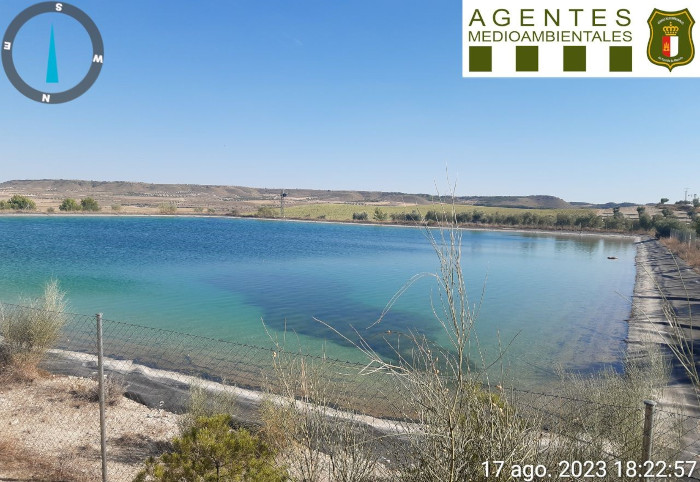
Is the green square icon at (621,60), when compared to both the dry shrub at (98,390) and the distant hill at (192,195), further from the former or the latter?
the distant hill at (192,195)

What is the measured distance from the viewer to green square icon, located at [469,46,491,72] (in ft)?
18.8

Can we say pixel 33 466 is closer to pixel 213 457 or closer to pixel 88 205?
pixel 213 457

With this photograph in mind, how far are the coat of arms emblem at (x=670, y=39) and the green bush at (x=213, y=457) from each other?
6.25 metres

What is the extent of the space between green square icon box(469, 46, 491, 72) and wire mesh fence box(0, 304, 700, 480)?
4.07 meters

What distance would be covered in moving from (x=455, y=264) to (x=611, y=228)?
273 ft

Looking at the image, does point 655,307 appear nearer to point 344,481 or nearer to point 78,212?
point 344,481

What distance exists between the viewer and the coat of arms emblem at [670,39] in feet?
17.1

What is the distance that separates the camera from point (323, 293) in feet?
66.8

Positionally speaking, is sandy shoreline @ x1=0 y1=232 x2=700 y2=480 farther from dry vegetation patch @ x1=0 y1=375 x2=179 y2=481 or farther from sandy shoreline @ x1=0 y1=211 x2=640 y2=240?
sandy shoreline @ x1=0 y1=211 x2=640 y2=240

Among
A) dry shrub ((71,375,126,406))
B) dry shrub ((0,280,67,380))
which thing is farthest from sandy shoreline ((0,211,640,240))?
dry shrub ((71,375,126,406))

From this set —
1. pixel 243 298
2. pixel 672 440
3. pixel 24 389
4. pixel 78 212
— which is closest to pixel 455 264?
pixel 672 440

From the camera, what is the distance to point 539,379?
1033cm

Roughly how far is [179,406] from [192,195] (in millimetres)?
147769

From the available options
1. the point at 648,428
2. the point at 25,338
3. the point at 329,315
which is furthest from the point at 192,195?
the point at 648,428
